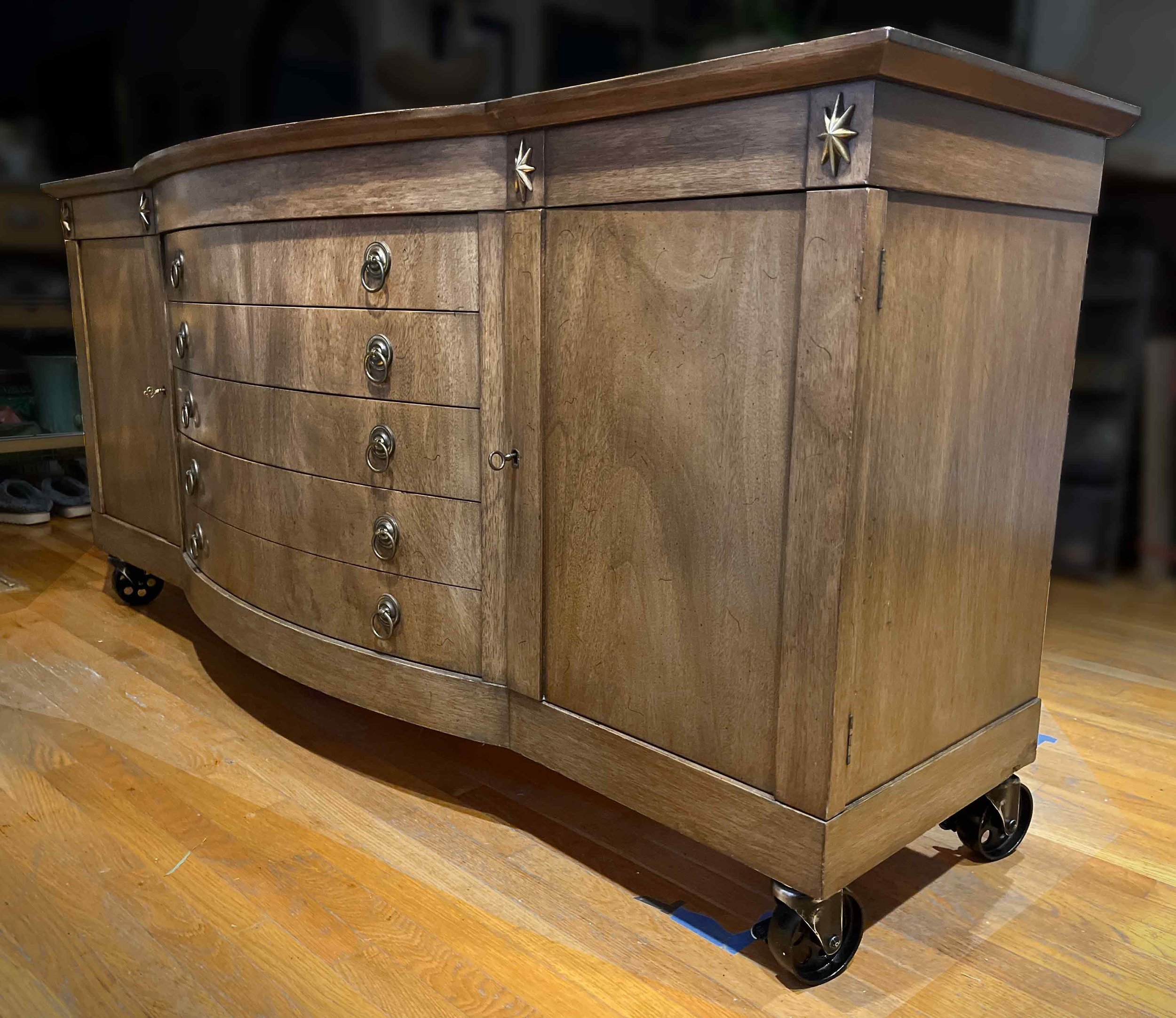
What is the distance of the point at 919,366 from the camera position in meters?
1.04

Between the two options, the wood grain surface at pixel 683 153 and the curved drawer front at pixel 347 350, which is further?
the curved drawer front at pixel 347 350

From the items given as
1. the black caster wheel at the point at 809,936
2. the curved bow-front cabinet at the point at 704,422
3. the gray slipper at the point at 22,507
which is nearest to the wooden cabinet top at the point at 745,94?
the curved bow-front cabinet at the point at 704,422

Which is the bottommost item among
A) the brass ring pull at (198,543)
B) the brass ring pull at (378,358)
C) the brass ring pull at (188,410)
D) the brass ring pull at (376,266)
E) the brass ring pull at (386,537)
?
the brass ring pull at (198,543)

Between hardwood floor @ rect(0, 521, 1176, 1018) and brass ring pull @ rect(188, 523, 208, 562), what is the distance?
0.85ft

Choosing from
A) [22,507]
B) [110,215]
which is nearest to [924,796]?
[110,215]

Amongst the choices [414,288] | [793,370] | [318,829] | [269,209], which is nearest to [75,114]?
[269,209]

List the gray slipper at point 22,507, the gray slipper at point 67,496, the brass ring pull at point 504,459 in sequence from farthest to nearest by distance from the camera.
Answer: the gray slipper at point 67,496
the gray slipper at point 22,507
the brass ring pull at point 504,459

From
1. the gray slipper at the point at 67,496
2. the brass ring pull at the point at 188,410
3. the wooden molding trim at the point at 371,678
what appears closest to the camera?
the wooden molding trim at the point at 371,678

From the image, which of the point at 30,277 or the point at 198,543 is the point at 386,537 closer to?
the point at 198,543

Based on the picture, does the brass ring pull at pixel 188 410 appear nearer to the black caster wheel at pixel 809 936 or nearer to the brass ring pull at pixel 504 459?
the brass ring pull at pixel 504 459

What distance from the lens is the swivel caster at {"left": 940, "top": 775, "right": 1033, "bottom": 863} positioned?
1.33m

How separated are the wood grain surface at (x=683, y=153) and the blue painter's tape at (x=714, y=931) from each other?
829 mm

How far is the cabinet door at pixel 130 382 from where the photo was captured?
2006mm

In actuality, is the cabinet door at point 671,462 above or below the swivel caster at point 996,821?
above
